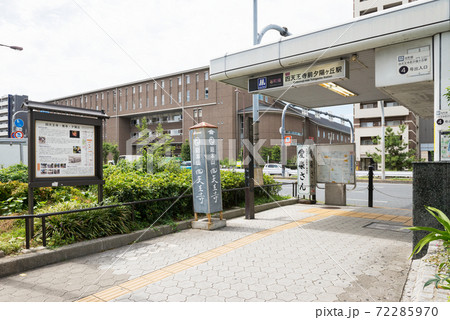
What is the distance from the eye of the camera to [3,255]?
4.40 metres

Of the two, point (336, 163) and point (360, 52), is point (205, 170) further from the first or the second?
point (336, 163)

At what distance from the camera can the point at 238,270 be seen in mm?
4371

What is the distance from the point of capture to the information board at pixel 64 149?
537cm

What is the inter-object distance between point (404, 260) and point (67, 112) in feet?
21.0

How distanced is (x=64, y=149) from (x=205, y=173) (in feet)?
9.55

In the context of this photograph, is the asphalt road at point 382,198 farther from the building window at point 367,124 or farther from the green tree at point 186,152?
the green tree at point 186,152

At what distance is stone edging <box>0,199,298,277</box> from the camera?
4.27 meters

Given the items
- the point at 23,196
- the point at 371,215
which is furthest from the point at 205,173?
the point at 371,215

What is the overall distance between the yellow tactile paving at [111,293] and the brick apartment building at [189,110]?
143ft

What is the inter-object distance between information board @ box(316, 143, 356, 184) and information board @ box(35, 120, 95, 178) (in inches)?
317

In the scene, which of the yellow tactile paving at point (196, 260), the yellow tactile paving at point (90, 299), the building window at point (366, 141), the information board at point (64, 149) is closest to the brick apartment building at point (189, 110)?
the building window at point (366, 141)

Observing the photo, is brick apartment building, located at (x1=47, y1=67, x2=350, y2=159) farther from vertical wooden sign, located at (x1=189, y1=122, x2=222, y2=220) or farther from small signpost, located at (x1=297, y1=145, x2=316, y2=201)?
vertical wooden sign, located at (x1=189, y1=122, x2=222, y2=220)

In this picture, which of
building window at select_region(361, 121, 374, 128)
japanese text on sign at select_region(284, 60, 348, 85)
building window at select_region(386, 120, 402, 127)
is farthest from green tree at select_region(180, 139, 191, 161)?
japanese text on sign at select_region(284, 60, 348, 85)
